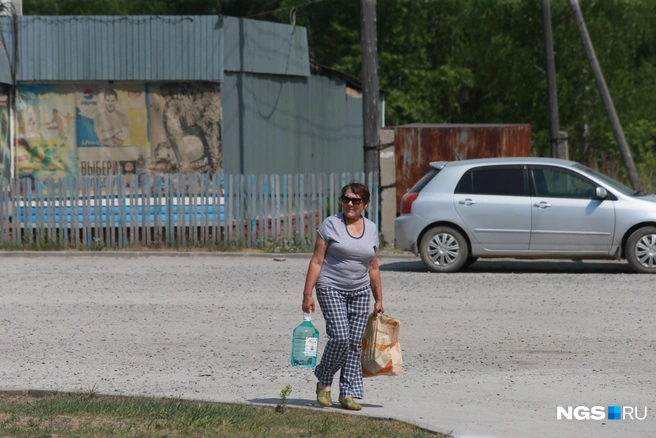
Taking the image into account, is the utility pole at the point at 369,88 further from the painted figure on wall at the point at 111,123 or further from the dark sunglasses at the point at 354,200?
the dark sunglasses at the point at 354,200

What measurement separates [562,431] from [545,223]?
8634 mm

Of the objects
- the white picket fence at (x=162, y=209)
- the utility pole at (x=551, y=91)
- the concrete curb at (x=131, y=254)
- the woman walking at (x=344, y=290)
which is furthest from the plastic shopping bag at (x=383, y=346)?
the utility pole at (x=551, y=91)

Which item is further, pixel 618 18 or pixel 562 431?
pixel 618 18

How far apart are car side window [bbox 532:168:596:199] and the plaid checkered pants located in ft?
27.4

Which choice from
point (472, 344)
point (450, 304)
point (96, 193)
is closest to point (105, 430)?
point (472, 344)

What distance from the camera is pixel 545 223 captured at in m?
15.0

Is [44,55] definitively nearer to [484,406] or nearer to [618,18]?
[484,406]

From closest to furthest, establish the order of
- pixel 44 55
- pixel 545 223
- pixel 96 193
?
pixel 545 223
pixel 96 193
pixel 44 55

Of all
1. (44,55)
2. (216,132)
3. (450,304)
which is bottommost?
(450,304)

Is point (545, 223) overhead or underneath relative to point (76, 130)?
underneath

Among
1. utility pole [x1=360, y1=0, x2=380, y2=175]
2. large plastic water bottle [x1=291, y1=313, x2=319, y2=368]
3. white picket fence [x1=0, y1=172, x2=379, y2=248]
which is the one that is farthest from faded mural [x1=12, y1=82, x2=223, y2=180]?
large plastic water bottle [x1=291, y1=313, x2=319, y2=368]

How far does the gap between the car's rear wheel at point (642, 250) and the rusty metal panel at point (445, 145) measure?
219 inches

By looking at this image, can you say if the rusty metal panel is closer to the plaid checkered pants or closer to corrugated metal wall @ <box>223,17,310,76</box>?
corrugated metal wall @ <box>223,17,310,76</box>

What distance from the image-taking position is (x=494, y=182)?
1526cm
